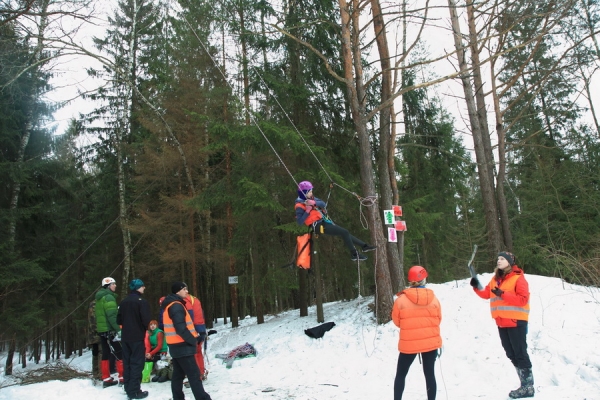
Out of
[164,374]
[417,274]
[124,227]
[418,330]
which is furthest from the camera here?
[124,227]

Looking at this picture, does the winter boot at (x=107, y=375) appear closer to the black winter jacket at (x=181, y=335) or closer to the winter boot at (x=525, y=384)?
the black winter jacket at (x=181, y=335)

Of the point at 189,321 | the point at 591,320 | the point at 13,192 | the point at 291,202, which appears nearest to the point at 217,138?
the point at 291,202

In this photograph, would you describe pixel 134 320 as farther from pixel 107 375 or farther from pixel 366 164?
pixel 366 164

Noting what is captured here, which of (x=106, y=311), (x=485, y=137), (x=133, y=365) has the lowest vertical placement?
(x=133, y=365)

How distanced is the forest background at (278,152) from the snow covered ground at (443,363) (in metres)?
0.86

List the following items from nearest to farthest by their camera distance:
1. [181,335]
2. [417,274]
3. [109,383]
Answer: [417,274] < [181,335] < [109,383]

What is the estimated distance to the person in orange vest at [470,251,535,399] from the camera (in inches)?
Answer: 194

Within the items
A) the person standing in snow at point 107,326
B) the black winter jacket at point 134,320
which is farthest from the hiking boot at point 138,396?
the person standing in snow at point 107,326

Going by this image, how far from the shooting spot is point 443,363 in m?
6.95

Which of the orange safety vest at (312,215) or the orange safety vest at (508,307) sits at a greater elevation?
the orange safety vest at (312,215)

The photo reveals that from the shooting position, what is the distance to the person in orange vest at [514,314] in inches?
194

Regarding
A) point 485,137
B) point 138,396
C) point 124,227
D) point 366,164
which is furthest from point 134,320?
point 124,227

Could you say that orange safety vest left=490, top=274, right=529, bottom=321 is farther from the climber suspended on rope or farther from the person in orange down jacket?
the climber suspended on rope

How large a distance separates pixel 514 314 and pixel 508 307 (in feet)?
0.32
